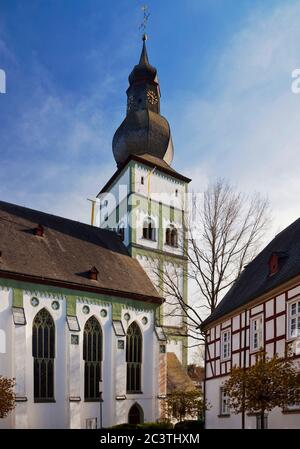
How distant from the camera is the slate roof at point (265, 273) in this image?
62.3ft

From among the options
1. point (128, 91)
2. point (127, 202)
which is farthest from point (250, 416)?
point (128, 91)

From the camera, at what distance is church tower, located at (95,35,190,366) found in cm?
3712

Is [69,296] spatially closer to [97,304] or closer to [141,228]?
[97,304]

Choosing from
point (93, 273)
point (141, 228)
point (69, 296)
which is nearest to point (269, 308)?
point (69, 296)

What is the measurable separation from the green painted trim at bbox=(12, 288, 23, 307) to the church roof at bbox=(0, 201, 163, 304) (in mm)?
669

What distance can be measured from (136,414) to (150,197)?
16472 mm

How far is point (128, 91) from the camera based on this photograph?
43.8 m

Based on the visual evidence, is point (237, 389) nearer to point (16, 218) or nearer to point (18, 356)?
point (18, 356)

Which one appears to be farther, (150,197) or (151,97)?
(151,97)

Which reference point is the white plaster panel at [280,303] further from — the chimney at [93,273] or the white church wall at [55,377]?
the chimney at [93,273]

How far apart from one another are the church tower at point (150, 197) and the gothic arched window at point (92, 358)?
676cm

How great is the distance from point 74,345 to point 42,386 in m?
2.72

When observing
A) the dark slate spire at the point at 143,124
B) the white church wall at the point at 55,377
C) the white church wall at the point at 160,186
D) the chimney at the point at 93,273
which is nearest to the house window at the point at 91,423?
the white church wall at the point at 55,377

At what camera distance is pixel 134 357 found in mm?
31172
